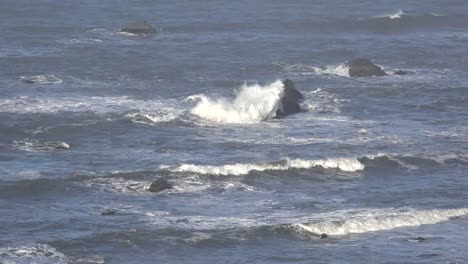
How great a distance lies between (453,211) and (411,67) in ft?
99.1

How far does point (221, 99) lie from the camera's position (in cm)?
6769

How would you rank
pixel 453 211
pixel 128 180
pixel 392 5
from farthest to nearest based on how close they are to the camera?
1. pixel 392 5
2. pixel 128 180
3. pixel 453 211

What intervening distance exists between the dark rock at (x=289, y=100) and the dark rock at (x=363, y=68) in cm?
761

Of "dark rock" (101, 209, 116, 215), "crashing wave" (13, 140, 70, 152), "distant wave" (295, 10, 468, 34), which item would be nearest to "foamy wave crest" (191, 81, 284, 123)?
"crashing wave" (13, 140, 70, 152)

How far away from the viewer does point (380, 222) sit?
4803 cm

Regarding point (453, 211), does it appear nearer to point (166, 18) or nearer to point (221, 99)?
point (221, 99)

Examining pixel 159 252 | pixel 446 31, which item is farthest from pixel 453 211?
pixel 446 31

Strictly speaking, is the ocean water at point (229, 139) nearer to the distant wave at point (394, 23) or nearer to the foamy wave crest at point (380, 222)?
the foamy wave crest at point (380, 222)

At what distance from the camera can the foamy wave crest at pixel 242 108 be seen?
64.8m

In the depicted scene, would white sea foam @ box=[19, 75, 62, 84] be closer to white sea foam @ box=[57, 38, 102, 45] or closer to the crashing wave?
white sea foam @ box=[57, 38, 102, 45]

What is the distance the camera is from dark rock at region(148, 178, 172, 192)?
168 feet

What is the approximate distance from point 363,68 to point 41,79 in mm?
17350

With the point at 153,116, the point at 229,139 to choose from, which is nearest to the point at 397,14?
the point at 153,116

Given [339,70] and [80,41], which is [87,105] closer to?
[339,70]
